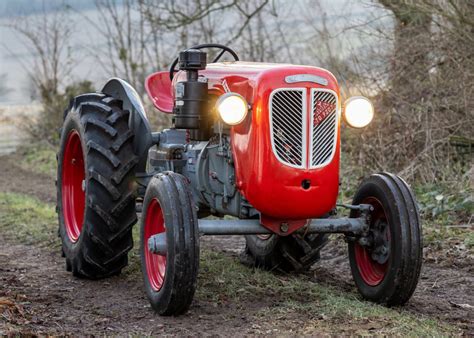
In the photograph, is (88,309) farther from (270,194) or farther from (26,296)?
(270,194)

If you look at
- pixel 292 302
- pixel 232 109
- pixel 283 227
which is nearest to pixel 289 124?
pixel 232 109

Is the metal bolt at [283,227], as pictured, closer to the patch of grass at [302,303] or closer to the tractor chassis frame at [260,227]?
the tractor chassis frame at [260,227]

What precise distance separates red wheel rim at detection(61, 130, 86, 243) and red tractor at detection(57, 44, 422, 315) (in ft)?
1.05

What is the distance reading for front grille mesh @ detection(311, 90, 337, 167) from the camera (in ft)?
16.3

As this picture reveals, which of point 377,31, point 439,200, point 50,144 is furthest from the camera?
point 50,144

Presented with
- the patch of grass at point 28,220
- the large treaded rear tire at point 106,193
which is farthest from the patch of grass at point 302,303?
the patch of grass at point 28,220

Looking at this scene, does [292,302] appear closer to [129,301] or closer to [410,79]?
[129,301]

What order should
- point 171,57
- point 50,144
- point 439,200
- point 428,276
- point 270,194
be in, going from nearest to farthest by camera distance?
point 270,194, point 428,276, point 439,200, point 171,57, point 50,144

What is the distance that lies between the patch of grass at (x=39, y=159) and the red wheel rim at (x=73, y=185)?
8.74 metres

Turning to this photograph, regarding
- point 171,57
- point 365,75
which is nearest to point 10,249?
point 365,75

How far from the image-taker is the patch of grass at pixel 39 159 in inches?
643

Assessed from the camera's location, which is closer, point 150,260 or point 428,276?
point 150,260

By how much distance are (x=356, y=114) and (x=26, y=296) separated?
2.44 metres

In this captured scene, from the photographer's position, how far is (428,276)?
633cm
